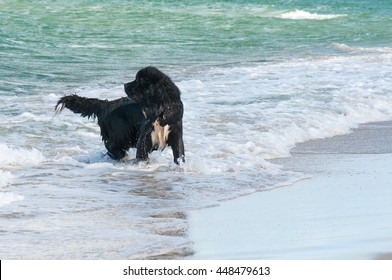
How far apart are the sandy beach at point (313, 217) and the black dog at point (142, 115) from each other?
116 centimetres

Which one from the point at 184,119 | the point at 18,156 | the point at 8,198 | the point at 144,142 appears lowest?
the point at 184,119

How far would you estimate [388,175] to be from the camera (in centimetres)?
842

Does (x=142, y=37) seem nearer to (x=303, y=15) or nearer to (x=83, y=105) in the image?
(x=303, y=15)

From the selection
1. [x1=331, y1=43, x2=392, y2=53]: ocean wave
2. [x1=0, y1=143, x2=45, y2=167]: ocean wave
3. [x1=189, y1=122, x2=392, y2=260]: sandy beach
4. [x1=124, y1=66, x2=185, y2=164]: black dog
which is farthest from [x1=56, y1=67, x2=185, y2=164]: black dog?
[x1=331, y1=43, x2=392, y2=53]: ocean wave

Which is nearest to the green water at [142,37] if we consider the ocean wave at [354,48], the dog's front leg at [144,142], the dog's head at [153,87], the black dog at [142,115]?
the ocean wave at [354,48]

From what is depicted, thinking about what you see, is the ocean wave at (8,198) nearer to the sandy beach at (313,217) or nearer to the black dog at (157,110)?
the sandy beach at (313,217)

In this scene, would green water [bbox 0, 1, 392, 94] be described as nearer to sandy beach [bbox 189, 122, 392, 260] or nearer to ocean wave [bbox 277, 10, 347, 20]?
ocean wave [bbox 277, 10, 347, 20]

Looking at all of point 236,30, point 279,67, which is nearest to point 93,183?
point 279,67

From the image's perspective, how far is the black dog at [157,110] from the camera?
8492mm

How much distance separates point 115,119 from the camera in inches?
354

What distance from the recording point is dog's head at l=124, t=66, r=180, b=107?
846 cm

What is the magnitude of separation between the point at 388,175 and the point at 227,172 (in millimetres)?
1353

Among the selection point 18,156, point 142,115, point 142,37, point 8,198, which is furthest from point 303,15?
point 8,198

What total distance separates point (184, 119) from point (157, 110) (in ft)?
8.43
